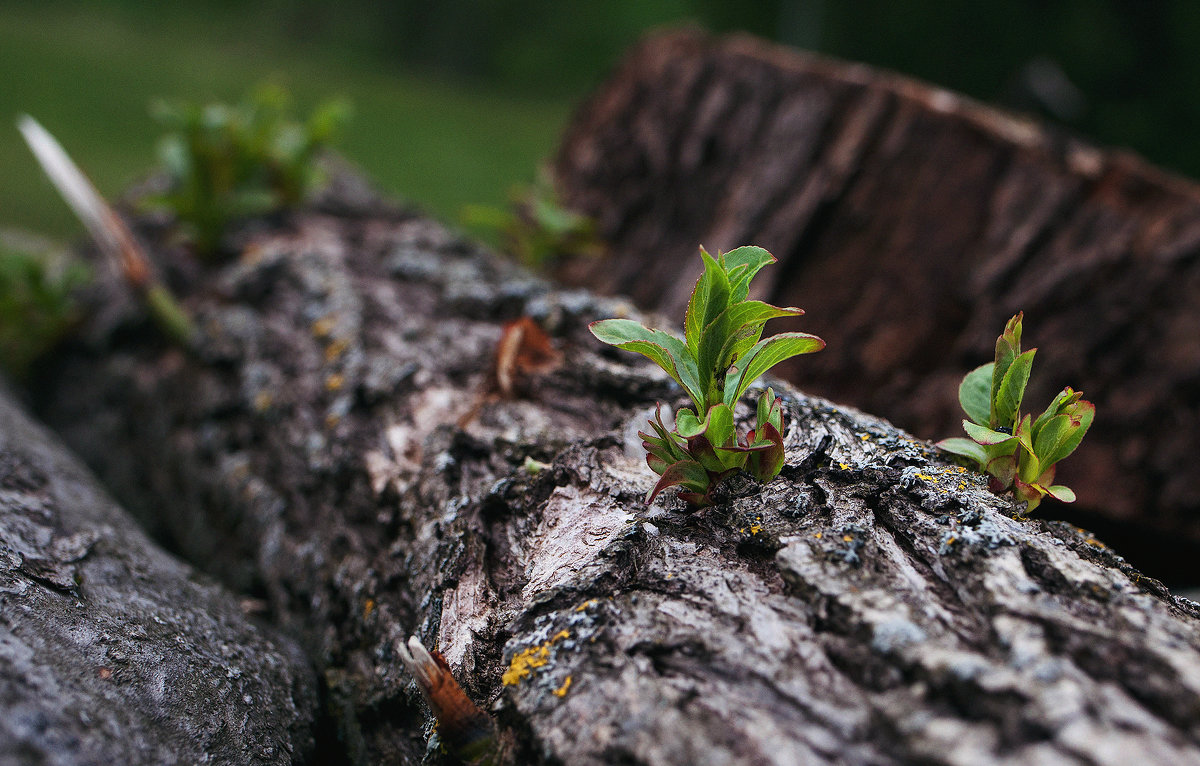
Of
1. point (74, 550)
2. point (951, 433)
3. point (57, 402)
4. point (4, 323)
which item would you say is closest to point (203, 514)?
point (74, 550)

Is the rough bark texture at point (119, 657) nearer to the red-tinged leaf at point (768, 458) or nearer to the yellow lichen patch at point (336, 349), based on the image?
the yellow lichen patch at point (336, 349)

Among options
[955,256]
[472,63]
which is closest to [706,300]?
[955,256]

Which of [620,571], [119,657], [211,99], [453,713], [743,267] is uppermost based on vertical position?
[743,267]

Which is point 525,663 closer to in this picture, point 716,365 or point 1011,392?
point 716,365

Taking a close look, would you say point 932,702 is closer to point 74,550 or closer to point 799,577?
point 799,577

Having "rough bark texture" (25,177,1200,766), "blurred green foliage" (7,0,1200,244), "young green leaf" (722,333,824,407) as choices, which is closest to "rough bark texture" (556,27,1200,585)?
"rough bark texture" (25,177,1200,766)

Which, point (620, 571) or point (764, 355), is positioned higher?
point (764, 355)

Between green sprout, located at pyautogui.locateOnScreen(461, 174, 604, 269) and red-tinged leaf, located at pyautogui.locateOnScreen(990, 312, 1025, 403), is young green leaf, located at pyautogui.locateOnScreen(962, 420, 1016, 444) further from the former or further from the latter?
green sprout, located at pyautogui.locateOnScreen(461, 174, 604, 269)
